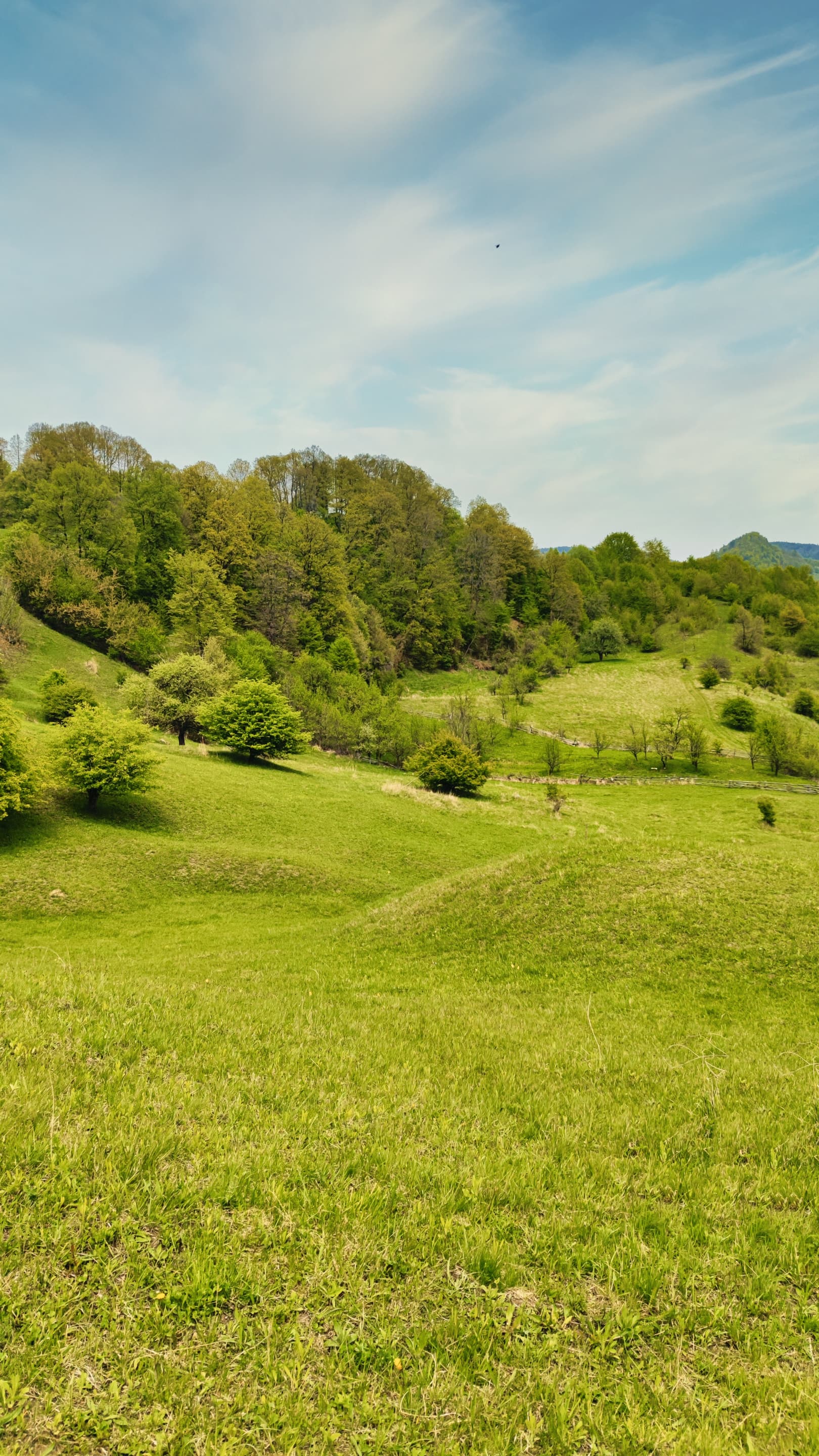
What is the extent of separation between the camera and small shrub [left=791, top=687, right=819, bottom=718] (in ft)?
340

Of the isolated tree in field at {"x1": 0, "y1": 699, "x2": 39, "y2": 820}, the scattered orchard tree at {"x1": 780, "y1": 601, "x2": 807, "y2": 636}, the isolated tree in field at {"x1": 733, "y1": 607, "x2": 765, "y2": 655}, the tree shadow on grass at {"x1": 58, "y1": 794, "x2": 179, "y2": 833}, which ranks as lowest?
the tree shadow on grass at {"x1": 58, "y1": 794, "x2": 179, "y2": 833}

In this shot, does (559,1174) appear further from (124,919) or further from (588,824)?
(588,824)

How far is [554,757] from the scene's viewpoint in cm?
8112

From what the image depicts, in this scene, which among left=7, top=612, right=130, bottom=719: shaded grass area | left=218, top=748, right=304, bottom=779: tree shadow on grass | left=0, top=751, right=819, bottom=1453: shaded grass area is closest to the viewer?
left=0, top=751, right=819, bottom=1453: shaded grass area

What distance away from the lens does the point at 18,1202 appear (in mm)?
4590

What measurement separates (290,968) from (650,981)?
10.8 m

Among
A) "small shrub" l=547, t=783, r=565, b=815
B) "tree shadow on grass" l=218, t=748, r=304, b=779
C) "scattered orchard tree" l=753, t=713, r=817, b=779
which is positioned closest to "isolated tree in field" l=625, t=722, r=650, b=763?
"scattered orchard tree" l=753, t=713, r=817, b=779

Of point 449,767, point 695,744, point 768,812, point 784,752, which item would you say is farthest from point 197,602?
point 784,752

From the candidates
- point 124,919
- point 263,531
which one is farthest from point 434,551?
point 124,919

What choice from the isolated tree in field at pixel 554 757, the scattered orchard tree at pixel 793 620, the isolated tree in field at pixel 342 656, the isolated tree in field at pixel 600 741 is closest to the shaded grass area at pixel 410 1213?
the isolated tree in field at pixel 554 757

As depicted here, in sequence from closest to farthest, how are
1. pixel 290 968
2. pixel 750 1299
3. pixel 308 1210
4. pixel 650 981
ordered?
pixel 750 1299
pixel 308 1210
pixel 650 981
pixel 290 968

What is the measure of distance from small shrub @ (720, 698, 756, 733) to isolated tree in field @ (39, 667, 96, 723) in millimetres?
96881

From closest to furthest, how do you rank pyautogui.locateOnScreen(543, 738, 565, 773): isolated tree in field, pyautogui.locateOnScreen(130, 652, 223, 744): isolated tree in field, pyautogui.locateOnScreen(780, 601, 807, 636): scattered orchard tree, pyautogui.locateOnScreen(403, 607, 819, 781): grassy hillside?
pyautogui.locateOnScreen(130, 652, 223, 744): isolated tree in field, pyautogui.locateOnScreen(543, 738, 565, 773): isolated tree in field, pyautogui.locateOnScreen(403, 607, 819, 781): grassy hillside, pyautogui.locateOnScreen(780, 601, 807, 636): scattered orchard tree

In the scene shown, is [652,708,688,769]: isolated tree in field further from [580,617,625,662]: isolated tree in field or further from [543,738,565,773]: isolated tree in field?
[580,617,625,662]: isolated tree in field
